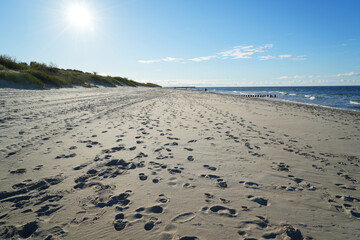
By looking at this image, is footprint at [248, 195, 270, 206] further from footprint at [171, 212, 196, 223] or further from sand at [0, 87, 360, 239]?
footprint at [171, 212, 196, 223]

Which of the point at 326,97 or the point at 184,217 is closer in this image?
the point at 184,217

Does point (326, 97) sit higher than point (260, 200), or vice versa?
point (326, 97)

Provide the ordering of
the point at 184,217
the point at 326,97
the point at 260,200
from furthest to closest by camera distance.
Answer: the point at 326,97 < the point at 260,200 < the point at 184,217

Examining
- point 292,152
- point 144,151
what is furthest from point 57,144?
point 292,152

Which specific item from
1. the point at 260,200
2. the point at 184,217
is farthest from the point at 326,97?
the point at 184,217

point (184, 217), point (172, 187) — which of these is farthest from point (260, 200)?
point (172, 187)

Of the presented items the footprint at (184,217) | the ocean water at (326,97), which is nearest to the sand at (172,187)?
the footprint at (184,217)

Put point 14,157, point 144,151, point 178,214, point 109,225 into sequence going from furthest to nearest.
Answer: point 144,151
point 14,157
point 178,214
point 109,225

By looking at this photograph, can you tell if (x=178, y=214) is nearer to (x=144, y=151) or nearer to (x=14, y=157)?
(x=144, y=151)

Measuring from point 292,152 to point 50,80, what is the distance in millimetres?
26022

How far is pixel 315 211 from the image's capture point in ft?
8.31

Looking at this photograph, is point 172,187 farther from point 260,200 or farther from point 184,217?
point 260,200

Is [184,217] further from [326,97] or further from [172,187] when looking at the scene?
[326,97]

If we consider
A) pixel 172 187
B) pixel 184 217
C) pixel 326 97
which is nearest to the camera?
pixel 184 217
